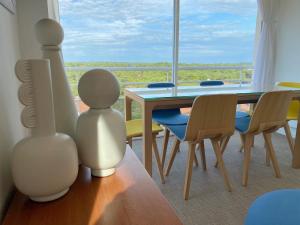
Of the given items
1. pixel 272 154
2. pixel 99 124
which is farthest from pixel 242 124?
pixel 99 124

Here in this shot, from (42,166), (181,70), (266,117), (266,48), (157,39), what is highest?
(157,39)

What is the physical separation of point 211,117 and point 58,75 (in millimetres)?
1346

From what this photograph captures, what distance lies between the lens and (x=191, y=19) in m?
3.59

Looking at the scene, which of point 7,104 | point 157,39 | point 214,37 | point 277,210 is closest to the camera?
point 7,104

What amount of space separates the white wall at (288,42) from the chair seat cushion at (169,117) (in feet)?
6.50

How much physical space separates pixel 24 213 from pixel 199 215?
140 cm

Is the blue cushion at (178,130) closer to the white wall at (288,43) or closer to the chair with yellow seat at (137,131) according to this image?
the chair with yellow seat at (137,131)

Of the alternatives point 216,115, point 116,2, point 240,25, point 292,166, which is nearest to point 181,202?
point 216,115

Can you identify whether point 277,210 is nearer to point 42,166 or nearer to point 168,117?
point 42,166

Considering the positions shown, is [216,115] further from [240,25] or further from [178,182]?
[240,25]

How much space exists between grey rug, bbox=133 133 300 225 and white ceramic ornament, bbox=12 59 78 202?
1272mm

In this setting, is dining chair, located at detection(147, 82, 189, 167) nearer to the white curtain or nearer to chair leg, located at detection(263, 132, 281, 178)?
chair leg, located at detection(263, 132, 281, 178)

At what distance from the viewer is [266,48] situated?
3.68 metres

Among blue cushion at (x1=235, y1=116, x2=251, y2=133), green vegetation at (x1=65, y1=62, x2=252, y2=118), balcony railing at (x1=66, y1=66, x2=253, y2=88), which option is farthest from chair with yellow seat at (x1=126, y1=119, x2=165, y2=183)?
balcony railing at (x1=66, y1=66, x2=253, y2=88)
